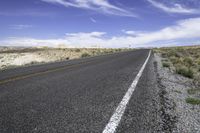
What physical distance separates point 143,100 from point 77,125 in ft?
8.18

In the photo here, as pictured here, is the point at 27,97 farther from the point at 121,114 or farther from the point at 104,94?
the point at 121,114

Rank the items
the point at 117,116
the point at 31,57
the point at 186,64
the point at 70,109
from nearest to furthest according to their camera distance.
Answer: the point at 117,116 → the point at 70,109 → the point at 186,64 → the point at 31,57

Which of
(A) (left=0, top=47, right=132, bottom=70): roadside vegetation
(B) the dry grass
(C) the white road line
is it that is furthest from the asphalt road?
(A) (left=0, top=47, right=132, bottom=70): roadside vegetation

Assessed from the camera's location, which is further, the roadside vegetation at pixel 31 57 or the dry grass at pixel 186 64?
the roadside vegetation at pixel 31 57

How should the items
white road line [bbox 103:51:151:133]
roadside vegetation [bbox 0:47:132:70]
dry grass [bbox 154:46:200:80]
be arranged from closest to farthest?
white road line [bbox 103:51:151:133], dry grass [bbox 154:46:200:80], roadside vegetation [bbox 0:47:132:70]

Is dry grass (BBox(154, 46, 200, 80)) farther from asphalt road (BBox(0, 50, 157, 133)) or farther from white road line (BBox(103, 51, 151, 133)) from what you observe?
white road line (BBox(103, 51, 151, 133))

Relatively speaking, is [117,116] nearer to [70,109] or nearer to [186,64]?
[70,109]

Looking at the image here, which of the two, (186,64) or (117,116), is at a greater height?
(117,116)

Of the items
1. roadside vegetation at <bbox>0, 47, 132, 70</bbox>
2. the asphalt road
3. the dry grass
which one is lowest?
roadside vegetation at <bbox>0, 47, 132, 70</bbox>

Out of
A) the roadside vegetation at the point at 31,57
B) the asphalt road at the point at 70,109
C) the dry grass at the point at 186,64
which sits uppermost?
the asphalt road at the point at 70,109

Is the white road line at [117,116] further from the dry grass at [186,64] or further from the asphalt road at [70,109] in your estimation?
the dry grass at [186,64]

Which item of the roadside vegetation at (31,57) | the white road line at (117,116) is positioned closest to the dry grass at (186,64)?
the white road line at (117,116)

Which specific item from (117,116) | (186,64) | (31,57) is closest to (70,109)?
(117,116)

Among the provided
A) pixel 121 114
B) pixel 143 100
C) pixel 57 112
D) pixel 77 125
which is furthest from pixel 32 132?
pixel 143 100
